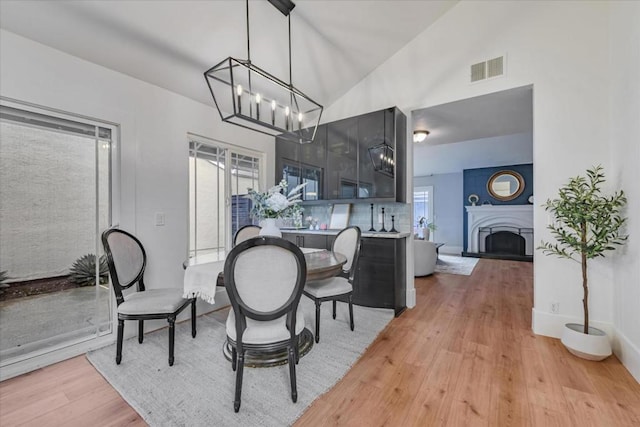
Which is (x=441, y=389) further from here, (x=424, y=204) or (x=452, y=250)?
(x=424, y=204)

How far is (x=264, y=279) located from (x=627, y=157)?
2.85 metres

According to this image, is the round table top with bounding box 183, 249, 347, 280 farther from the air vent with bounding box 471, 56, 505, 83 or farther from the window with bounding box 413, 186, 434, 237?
the window with bounding box 413, 186, 434, 237

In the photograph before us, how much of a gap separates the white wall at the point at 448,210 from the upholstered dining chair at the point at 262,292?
789 cm

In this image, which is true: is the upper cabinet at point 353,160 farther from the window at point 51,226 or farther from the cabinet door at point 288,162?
the window at point 51,226

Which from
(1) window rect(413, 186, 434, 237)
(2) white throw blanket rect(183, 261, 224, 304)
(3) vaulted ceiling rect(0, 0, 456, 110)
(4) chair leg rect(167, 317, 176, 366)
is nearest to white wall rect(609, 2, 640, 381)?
(3) vaulted ceiling rect(0, 0, 456, 110)

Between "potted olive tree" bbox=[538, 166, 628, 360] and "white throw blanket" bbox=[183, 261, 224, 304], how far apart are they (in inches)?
111

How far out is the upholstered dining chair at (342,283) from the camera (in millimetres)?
2391

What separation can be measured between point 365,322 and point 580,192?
223cm

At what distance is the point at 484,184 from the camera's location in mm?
7754

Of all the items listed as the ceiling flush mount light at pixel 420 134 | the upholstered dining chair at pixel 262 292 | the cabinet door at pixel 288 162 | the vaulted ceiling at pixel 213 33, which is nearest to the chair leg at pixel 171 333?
the upholstered dining chair at pixel 262 292

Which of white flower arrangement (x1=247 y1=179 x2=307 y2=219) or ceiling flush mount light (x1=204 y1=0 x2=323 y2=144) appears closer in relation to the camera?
white flower arrangement (x1=247 y1=179 x2=307 y2=219)

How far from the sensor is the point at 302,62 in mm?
3230

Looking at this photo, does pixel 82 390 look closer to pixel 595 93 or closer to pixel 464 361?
pixel 464 361

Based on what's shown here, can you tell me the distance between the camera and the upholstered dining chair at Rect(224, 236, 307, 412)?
1.52 metres
